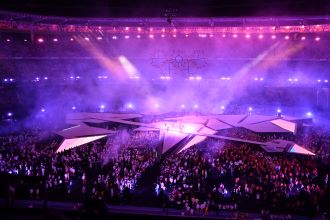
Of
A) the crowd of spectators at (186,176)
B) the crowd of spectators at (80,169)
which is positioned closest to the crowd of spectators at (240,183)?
the crowd of spectators at (186,176)

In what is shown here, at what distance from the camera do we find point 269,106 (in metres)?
29.6

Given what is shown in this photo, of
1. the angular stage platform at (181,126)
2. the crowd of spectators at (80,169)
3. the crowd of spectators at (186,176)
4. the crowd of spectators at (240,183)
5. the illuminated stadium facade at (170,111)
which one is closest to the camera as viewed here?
the crowd of spectators at (240,183)

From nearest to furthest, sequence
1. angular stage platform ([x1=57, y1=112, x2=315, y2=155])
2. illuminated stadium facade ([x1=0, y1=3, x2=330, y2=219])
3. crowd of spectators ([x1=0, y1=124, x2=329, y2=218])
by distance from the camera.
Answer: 1. crowd of spectators ([x1=0, y1=124, x2=329, y2=218])
2. illuminated stadium facade ([x1=0, y1=3, x2=330, y2=219])
3. angular stage platform ([x1=57, y1=112, x2=315, y2=155])

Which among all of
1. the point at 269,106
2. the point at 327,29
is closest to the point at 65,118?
the point at 269,106

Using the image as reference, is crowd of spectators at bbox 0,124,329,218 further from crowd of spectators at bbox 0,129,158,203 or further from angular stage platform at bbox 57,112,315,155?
angular stage platform at bbox 57,112,315,155

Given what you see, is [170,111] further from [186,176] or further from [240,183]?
[240,183]

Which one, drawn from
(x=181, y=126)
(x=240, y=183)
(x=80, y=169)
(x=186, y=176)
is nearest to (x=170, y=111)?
(x=181, y=126)

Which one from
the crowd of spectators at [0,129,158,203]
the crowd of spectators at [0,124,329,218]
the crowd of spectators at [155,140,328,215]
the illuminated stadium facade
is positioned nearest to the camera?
the crowd of spectators at [155,140,328,215]

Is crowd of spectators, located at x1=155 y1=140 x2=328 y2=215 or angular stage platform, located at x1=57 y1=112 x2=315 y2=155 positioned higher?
angular stage platform, located at x1=57 y1=112 x2=315 y2=155

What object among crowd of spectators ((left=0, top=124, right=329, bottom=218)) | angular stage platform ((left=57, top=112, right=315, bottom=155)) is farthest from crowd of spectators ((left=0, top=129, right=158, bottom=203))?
angular stage platform ((left=57, top=112, right=315, bottom=155))

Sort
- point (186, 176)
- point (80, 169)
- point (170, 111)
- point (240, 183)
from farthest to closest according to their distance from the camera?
point (170, 111)
point (80, 169)
point (186, 176)
point (240, 183)

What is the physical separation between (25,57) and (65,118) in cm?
847

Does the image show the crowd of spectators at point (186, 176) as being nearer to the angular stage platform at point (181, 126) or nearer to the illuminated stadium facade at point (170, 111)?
the illuminated stadium facade at point (170, 111)

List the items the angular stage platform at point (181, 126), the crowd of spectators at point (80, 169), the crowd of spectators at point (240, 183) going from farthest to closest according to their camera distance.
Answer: the angular stage platform at point (181, 126) → the crowd of spectators at point (80, 169) → the crowd of spectators at point (240, 183)
